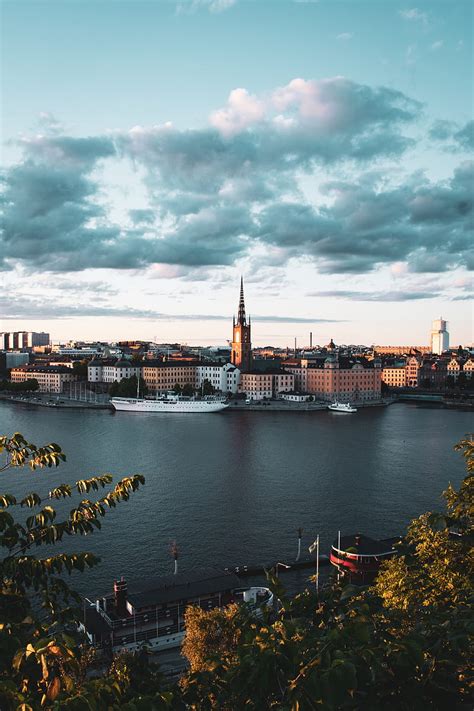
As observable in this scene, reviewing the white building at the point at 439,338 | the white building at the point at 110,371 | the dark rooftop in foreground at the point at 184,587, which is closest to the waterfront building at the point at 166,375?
the white building at the point at 110,371

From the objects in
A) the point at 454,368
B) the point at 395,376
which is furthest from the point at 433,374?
the point at 395,376

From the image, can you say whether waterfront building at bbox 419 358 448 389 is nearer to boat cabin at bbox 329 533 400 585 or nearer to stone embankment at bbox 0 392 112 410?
stone embankment at bbox 0 392 112 410

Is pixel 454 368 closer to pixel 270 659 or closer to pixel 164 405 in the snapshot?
pixel 164 405

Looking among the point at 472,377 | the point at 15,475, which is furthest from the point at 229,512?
the point at 472,377

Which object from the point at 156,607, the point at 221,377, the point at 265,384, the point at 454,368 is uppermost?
the point at 454,368

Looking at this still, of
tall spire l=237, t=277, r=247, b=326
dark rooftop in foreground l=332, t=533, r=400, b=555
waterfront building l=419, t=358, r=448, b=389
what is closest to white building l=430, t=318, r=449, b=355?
waterfront building l=419, t=358, r=448, b=389

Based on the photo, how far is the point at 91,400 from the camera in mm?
47938

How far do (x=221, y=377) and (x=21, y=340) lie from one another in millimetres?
99182

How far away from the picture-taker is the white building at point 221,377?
5384 cm

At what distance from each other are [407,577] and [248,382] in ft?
158

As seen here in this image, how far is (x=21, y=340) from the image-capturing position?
140125 millimetres

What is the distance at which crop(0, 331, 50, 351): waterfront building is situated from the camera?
129 meters

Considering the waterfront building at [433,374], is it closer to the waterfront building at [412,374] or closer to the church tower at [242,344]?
the waterfront building at [412,374]

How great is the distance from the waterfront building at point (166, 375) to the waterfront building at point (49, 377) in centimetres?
838
